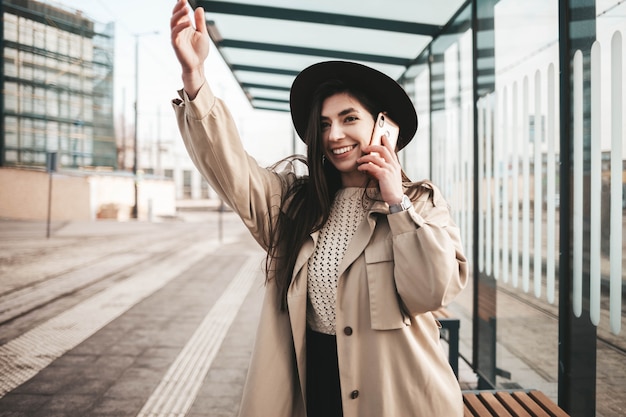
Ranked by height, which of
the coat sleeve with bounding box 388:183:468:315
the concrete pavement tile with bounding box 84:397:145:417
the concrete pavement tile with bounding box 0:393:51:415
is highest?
the coat sleeve with bounding box 388:183:468:315

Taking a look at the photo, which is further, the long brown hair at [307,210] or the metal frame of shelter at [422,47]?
the metal frame of shelter at [422,47]

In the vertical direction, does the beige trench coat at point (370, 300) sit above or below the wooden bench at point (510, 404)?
above

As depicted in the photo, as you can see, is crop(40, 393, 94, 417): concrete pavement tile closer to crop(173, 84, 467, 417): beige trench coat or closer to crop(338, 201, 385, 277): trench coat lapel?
crop(173, 84, 467, 417): beige trench coat

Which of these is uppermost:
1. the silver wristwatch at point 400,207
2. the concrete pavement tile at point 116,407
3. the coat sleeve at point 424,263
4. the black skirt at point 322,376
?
the silver wristwatch at point 400,207

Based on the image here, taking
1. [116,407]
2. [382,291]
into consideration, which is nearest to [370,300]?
[382,291]

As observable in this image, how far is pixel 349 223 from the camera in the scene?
64.2 inches

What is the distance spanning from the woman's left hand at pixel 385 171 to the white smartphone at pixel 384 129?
81 mm

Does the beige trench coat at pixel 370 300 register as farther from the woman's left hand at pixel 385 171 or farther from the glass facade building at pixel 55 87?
the glass facade building at pixel 55 87

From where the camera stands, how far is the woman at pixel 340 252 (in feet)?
4.43

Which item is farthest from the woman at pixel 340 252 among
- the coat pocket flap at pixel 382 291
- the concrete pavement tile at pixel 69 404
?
the concrete pavement tile at pixel 69 404

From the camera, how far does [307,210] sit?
5.37ft

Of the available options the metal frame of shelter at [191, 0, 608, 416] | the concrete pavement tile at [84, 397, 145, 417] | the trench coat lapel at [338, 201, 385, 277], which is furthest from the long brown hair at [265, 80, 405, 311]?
the concrete pavement tile at [84, 397, 145, 417]

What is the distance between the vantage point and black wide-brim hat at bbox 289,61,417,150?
159 centimetres

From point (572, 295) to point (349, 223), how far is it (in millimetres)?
1385
